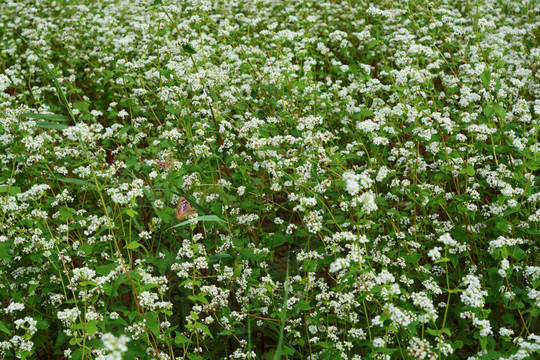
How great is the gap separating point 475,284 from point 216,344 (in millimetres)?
1798

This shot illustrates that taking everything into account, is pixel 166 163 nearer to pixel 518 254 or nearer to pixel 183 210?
pixel 183 210

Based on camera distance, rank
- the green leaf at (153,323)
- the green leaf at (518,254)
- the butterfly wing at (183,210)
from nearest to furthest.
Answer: the green leaf at (153,323) → the green leaf at (518,254) → the butterfly wing at (183,210)

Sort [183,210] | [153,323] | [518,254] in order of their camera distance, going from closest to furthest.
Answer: [153,323] → [518,254] → [183,210]

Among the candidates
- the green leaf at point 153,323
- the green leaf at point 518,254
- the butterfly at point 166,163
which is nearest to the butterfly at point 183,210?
the butterfly at point 166,163

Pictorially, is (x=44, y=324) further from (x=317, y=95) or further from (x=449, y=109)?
(x=449, y=109)

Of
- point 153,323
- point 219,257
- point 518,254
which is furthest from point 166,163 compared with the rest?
point 518,254

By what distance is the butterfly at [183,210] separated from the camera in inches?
161

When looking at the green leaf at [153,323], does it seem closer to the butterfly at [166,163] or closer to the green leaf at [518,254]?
the butterfly at [166,163]

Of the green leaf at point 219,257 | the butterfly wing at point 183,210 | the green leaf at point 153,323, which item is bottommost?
the butterfly wing at point 183,210

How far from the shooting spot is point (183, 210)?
165 inches

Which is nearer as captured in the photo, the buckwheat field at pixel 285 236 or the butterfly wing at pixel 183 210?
the buckwheat field at pixel 285 236

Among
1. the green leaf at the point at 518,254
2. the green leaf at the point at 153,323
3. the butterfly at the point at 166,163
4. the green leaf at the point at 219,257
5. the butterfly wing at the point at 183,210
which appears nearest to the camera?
the green leaf at the point at 153,323

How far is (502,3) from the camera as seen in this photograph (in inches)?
302

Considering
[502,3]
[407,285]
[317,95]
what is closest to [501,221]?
[407,285]
